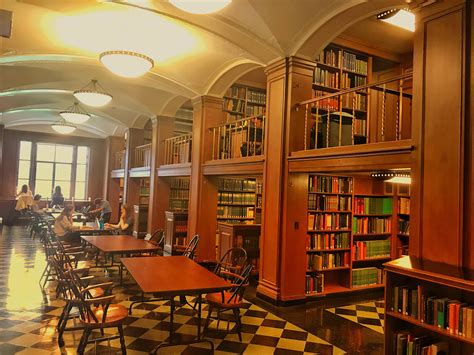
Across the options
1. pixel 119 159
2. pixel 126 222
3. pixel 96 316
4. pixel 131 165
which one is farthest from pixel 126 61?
pixel 119 159

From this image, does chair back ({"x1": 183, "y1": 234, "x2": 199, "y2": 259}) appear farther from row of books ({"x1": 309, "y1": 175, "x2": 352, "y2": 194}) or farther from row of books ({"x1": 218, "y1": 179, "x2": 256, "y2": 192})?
row of books ({"x1": 218, "y1": 179, "x2": 256, "y2": 192})

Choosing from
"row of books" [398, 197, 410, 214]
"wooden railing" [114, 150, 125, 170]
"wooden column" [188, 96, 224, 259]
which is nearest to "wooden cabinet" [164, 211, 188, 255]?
"wooden column" [188, 96, 224, 259]

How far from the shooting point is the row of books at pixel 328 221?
20.1ft

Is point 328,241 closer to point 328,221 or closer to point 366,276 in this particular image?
point 328,221

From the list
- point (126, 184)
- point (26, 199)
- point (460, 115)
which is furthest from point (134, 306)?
point (26, 199)

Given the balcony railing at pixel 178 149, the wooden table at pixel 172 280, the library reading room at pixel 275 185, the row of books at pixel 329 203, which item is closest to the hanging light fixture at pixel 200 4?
the library reading room at pixel 275 185

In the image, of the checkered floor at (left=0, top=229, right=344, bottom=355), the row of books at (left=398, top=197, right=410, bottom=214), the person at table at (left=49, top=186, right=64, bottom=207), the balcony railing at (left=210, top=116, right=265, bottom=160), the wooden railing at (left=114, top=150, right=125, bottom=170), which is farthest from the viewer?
the wooden railing at (left=114, top=150, right=125, bottom=170)

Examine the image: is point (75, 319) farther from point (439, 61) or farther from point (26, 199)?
point (26, 199)

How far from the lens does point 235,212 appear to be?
28.6 ft

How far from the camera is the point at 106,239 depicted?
6.57 m

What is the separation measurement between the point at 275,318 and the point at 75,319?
2.67m

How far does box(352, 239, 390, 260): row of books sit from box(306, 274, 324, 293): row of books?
827 mm

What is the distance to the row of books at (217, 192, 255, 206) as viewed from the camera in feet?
27.9

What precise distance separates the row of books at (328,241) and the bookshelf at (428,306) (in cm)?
264
